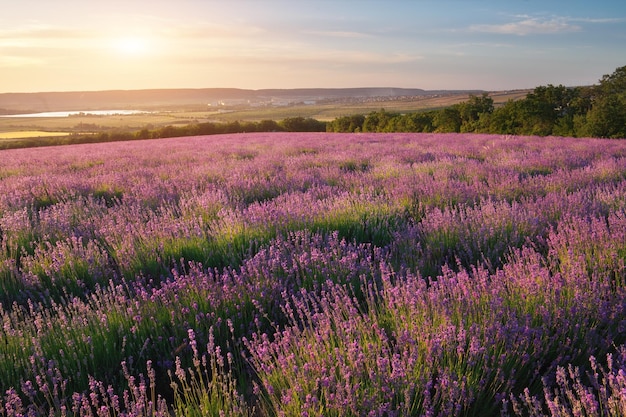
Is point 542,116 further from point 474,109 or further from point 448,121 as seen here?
point 448,121

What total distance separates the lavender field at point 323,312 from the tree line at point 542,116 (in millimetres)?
30449

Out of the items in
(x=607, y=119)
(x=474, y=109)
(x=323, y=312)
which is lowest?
(x=323, y=312)

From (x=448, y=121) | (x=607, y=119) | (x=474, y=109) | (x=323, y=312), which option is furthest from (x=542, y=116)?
(x=323, y=312)

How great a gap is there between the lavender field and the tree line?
1199 inches

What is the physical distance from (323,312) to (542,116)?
37337 mm

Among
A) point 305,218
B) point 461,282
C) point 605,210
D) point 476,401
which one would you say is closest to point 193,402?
point 476,401

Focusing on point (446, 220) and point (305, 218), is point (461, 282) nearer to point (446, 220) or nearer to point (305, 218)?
point (446, 220)

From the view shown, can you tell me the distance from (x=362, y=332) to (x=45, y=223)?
3754mm

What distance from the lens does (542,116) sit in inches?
1352

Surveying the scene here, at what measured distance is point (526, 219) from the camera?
397cm

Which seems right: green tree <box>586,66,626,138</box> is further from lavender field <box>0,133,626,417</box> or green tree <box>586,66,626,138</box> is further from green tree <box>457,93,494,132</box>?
lavender field <box>0,133,626,417</box>

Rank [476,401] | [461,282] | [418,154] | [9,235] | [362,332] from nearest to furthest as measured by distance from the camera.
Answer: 1. [476,401]
2. [362,332]
3. [461,282]
4. [9,235]
5. [418,154]

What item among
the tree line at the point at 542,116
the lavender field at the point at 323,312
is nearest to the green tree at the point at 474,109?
the tree line at the point at 542,116

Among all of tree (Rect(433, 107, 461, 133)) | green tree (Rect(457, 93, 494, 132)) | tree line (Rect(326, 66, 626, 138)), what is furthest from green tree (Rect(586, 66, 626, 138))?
tree (Rect(433, 107, 461, 133))
